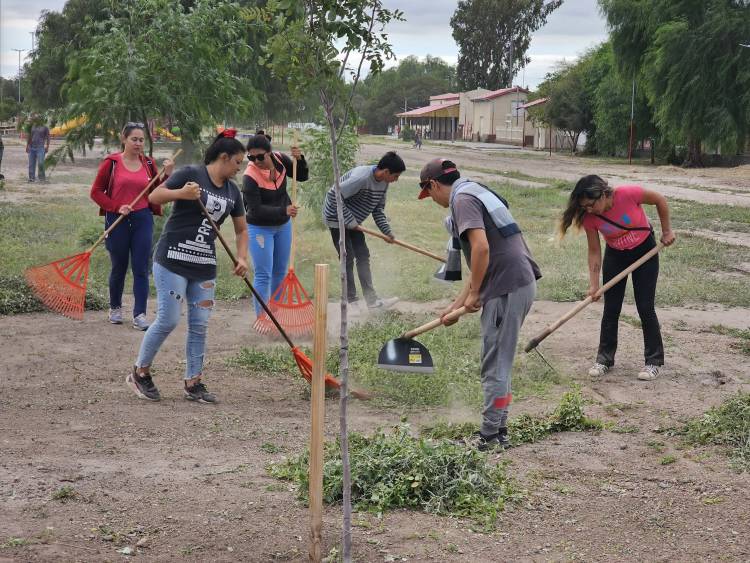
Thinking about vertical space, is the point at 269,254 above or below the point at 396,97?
below

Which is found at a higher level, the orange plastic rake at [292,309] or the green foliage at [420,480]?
the orange plastic rake at [292,309]

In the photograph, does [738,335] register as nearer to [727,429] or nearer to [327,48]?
[727,429]

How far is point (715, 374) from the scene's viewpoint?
728 centimetres

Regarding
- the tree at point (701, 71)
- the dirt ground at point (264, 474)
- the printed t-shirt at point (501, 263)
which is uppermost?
the tree at point (701, 71)

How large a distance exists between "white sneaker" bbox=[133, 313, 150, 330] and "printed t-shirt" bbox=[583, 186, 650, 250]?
401cm

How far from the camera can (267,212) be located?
8047mm

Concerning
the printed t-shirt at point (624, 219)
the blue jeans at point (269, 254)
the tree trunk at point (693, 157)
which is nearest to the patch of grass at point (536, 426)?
the printed t-shirt at point (624, 219)

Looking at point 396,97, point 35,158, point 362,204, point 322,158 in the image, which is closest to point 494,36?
point 396,97

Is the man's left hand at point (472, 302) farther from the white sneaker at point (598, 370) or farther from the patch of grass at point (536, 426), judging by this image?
the white sneaker at point (598, 370)

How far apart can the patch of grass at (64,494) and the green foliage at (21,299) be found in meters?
4.97

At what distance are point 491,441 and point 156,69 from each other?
6655 millimetres

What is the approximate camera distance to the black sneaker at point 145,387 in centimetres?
638

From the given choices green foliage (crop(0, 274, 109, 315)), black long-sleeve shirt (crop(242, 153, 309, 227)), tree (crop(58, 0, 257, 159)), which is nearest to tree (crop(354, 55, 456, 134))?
tree (crop(58, 0, 257, 159))

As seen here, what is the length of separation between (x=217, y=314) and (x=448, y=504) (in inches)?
210
